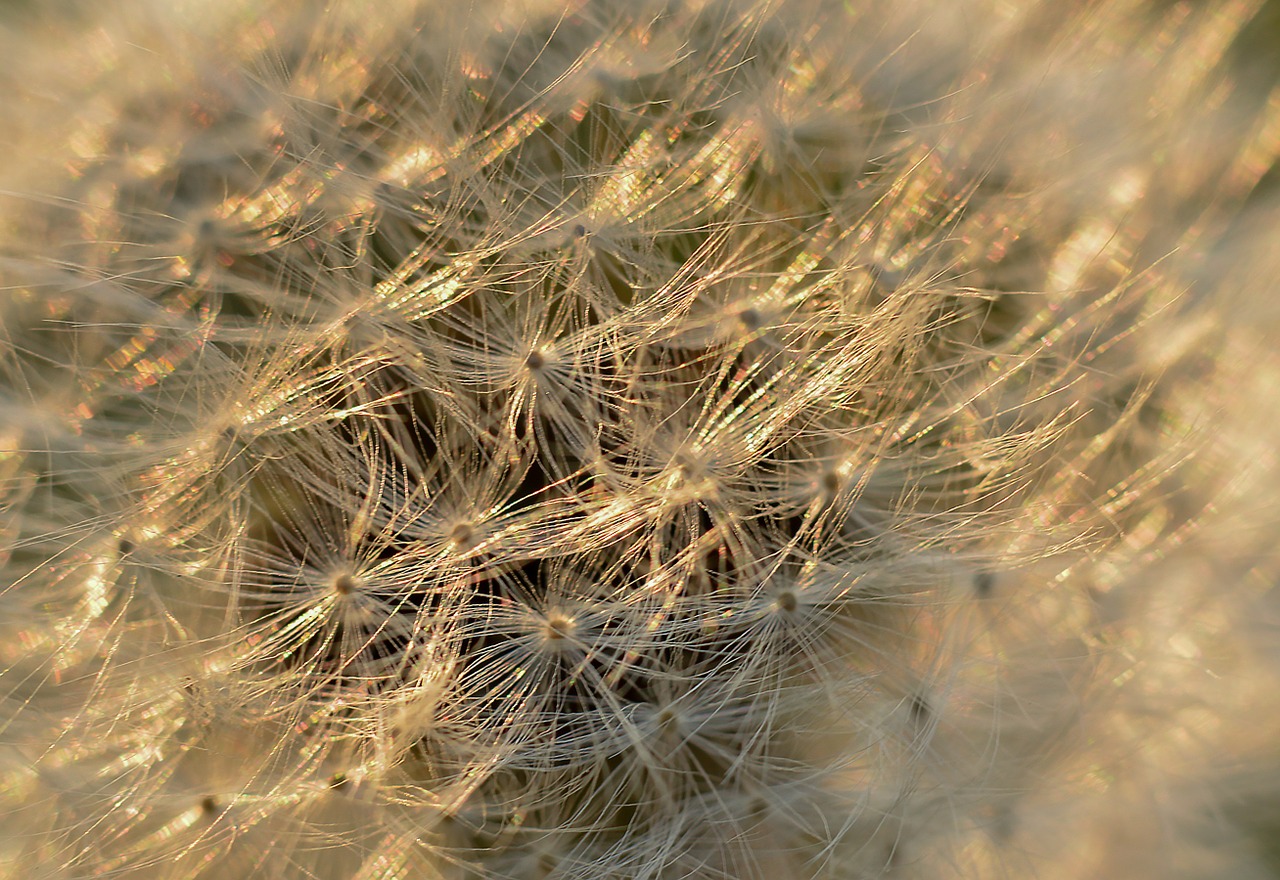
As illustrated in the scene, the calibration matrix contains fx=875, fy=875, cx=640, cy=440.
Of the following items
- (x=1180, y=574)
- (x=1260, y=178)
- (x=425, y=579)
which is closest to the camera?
(x=425, y=579)

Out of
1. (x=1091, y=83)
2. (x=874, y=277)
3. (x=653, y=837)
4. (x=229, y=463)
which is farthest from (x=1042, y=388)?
(x=229, y=463)

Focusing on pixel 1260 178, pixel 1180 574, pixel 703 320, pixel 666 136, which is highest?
pixel 666 136

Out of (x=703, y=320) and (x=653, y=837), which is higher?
(x=703, y=320)

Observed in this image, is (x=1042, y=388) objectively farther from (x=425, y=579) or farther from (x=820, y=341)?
(x=425, y=579)

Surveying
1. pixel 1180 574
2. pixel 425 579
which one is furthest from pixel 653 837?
pixel 1180 574

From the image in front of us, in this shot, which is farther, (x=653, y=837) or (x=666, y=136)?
(x=666, y=136)

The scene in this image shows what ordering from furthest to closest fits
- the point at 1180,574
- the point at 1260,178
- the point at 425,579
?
1. the point at 1260,178
2. the point at 1180,574
3. the point at 425,579
